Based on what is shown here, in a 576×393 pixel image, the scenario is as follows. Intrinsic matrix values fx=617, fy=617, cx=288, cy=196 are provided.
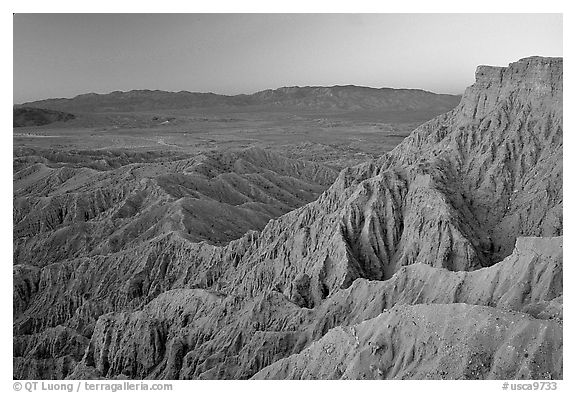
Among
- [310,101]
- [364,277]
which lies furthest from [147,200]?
[310,101]

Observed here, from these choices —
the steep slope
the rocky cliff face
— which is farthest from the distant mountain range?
the rocky cliff face

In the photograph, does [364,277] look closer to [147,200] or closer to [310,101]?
[147,200]

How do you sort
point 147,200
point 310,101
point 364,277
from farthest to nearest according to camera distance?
1. point 310,101
2. point 147,200
3. point 364,277

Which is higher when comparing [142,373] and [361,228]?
[361,228]

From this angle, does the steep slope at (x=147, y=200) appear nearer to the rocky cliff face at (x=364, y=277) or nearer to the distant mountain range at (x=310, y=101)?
the rocky cliff face at (x=364, y=277)

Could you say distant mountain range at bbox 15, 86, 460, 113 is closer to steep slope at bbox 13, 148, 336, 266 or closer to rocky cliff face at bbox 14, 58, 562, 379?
steep slope at bbox 13, 148, 336, 266

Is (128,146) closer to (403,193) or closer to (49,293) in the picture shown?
(49,293)
